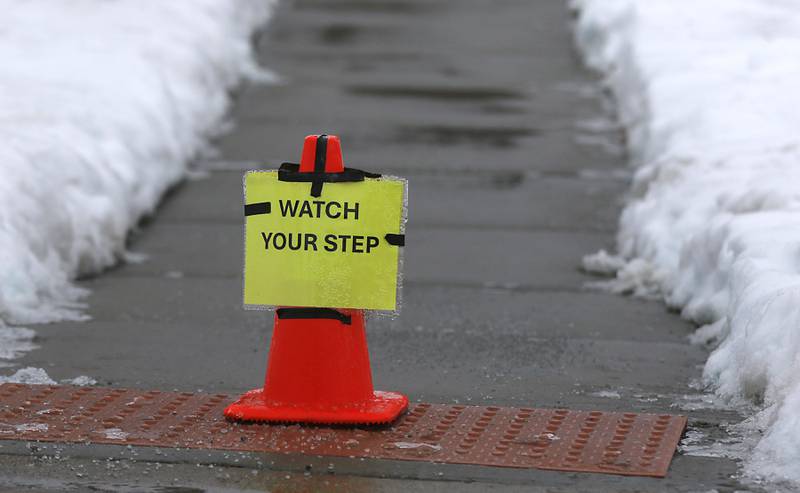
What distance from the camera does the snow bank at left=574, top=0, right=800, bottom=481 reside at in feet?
19.3

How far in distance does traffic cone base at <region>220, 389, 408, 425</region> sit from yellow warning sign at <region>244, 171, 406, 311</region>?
1.23 feet

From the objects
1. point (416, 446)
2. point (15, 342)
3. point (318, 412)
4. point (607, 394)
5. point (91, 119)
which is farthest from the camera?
point (91, 119)

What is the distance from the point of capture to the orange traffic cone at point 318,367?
5535 millimetres

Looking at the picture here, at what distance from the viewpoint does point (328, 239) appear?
18.3 ft

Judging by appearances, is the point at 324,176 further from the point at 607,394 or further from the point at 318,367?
the point at 607,394

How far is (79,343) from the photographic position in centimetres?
692

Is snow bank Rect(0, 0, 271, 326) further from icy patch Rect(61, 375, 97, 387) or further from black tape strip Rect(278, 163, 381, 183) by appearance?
black tape strip Rect(278, 163, 381, 183)

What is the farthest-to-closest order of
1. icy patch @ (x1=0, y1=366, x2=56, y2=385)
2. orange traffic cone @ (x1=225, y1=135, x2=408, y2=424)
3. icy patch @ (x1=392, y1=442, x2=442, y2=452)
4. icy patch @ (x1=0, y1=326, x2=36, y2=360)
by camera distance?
1. icy patch @ (x1=0, y1=326, x2=36, y2=360)
2. icy patch @ (x1=0, y1=366, x2=56, y2=385)
3. orange traffic cone @ (x1=225, y1=135, x2=408, y2=424)
4. icy patch @ (x1=392, y1=442, x2=442, y2=452)

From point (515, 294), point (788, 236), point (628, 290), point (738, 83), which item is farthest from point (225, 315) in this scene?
point (738, 83)

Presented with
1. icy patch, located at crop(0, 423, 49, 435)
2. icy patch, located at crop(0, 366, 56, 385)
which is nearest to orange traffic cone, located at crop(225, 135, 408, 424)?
icy patch, located at crop(0, 423, 49, 435)

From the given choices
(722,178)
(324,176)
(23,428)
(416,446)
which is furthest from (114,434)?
(722,178)

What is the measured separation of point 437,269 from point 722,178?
1759 millimetres

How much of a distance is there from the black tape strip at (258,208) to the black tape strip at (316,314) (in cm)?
39

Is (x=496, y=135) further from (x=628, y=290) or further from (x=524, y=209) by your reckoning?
(x=628, y=290)
